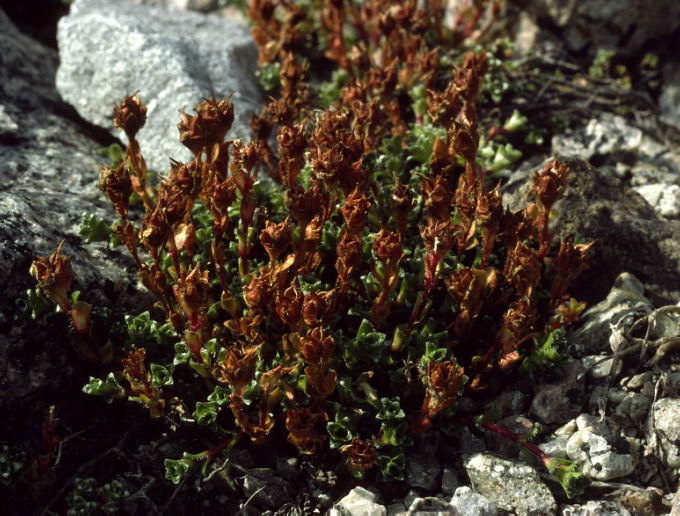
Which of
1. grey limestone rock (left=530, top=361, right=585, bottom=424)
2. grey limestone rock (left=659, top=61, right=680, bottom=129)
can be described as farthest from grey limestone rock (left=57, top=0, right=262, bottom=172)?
grey limestone rock (left=659, top=61, right=680, bottom=129)

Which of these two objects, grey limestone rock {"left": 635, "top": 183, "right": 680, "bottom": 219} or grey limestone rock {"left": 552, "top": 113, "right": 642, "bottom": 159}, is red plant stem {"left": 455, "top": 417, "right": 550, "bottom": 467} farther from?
grey limestone rock {"left": 552, "top": 113, "right": 642, "bottom": 159}

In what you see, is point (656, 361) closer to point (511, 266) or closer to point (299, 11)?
point (511, 266)

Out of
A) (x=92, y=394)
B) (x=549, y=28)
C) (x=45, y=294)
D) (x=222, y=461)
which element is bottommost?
(x=222, y=461)

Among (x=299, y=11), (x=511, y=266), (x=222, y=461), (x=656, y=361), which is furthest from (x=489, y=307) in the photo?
(x=299, y=11)

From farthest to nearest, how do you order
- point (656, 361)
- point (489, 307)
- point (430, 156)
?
point (430, 156) < point (489, 307) < point (656, 361)

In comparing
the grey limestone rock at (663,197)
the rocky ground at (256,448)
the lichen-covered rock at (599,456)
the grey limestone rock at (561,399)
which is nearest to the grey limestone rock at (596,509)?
the rocky ground at (256,448)

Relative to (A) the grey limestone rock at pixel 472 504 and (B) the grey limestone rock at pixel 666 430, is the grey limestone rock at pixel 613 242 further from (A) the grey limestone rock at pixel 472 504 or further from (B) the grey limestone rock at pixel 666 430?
(A) the grey limestone rock at pixel 472 504

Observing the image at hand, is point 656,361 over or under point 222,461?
over
